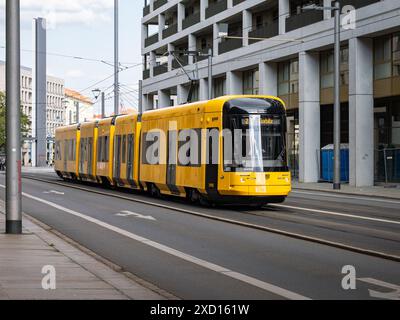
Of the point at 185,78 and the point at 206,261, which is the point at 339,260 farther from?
the point at 185,78

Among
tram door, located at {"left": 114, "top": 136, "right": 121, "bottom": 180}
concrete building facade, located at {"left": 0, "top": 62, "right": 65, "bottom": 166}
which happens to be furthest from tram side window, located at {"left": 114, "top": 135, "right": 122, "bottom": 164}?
concrete building facade, located at {"left": 0, "top": 62, "right": 65, "bottom": 166}

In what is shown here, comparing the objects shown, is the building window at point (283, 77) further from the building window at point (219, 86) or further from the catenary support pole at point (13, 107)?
the catenary support pole at point (13, 107)

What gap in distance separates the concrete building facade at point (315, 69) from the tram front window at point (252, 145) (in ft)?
56.5

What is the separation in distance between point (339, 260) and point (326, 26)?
106 ft

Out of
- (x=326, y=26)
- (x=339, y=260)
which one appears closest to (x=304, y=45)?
(x=326, y=26)

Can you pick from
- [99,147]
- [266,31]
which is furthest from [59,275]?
[266,31]

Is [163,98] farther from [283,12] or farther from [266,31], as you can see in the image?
[283,12]

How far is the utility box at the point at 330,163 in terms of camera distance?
141 ft

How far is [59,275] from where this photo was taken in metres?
9.68

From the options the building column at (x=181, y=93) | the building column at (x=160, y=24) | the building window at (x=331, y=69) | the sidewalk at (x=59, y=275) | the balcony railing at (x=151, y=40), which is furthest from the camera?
the balcony railing at (x=151, y=40)

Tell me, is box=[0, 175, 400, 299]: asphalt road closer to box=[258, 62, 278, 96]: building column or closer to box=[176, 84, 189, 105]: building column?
box=[258, 62, 278, 96]: building column

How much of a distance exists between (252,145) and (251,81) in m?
33.6

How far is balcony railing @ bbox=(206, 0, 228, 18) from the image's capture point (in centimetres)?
5640

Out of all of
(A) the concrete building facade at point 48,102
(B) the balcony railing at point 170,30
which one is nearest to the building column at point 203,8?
(B) the balcony railing at point 170,30
